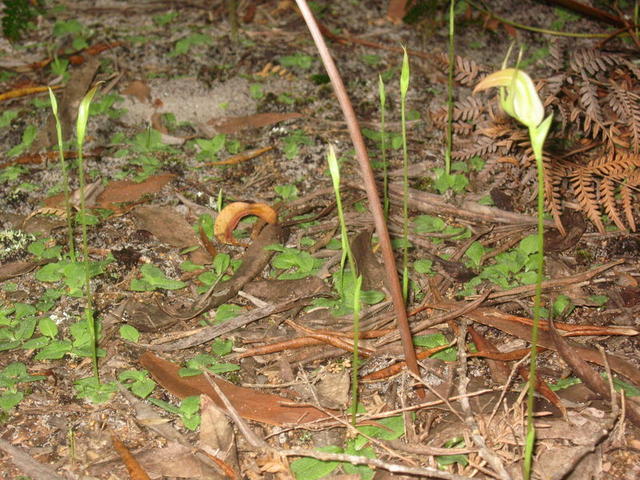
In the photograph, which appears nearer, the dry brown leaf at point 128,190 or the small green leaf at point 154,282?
the small green leaf at point 154,282

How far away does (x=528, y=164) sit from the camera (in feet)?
8.66

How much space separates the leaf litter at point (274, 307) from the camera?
1.72 metres

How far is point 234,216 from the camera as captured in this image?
8.38 ft

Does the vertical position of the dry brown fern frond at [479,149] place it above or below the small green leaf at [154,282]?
above

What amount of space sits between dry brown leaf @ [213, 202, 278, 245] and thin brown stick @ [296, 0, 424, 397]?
3.06ft

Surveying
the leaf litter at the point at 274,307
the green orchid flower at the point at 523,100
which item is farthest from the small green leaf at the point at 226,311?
the green orchid flower at the point at 523,100

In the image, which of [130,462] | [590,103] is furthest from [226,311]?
[590,103]

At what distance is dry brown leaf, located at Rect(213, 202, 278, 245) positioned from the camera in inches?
99.9

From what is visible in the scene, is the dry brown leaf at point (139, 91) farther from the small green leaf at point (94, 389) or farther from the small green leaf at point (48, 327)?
the small green leaf at point (94, 389)

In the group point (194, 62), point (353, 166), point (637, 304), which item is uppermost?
point (194, 62)

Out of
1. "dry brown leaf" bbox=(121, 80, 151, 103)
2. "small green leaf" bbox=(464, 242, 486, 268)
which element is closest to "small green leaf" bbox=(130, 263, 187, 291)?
"small green leaf" bbox=(464, 242, 486, 268)

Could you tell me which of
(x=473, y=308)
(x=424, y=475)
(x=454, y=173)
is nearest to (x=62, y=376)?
(x=424, y=475)

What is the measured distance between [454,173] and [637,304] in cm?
95

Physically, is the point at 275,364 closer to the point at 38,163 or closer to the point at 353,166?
the point at 353,166
